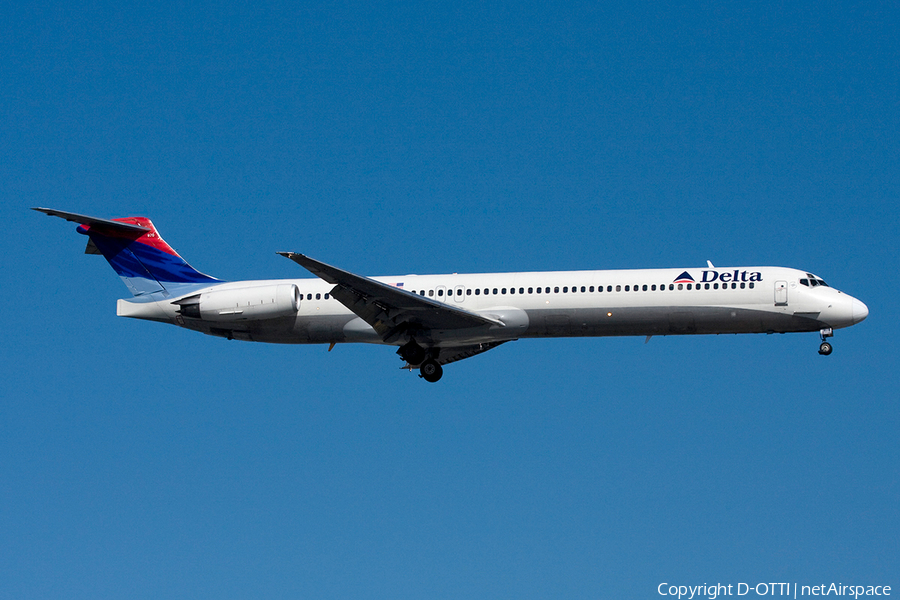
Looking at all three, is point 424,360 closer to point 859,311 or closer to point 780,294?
point 780,294

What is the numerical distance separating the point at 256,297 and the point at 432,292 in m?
5.22

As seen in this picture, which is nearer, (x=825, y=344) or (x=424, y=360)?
(x=825, y=344)

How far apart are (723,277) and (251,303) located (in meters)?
13.7

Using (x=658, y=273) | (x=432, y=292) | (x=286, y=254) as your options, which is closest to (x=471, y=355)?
(x=432, y=292)

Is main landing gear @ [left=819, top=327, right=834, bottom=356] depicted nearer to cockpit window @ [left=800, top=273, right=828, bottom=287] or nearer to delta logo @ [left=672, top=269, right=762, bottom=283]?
cockpit window @ [left=800, top=273, right=828, bottom=287]

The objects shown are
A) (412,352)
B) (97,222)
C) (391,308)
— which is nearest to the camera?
(391,308)

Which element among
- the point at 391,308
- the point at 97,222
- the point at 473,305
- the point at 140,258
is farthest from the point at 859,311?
the point at 97,222

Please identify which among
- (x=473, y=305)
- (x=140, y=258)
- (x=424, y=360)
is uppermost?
(x=140, y=258)

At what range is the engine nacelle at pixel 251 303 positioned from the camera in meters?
31.0

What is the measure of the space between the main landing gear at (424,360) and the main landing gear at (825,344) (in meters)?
11.2

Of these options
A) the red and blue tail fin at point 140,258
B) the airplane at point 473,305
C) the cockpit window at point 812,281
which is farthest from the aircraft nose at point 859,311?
the red and blue tail fin at point 140,258

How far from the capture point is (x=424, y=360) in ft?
106

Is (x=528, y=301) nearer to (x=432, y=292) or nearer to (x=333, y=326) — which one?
(x=432, y=292)

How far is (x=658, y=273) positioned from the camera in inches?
1192
